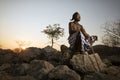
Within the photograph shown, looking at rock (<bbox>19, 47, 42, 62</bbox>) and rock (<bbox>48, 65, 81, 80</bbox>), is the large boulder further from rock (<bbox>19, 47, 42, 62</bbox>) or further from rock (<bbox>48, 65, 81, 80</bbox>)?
rock (<bbox>48, 65, 81, 80</bbox>)

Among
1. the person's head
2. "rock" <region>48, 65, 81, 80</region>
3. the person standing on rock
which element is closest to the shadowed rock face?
"rock" <region>48, 65, 81, 80</region>

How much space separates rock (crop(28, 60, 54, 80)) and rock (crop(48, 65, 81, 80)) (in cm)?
43

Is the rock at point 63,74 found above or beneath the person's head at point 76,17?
Result: beneath

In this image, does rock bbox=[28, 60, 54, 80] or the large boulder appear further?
the large boulder

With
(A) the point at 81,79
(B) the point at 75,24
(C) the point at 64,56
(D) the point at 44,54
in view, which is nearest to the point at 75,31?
(B) the point at 75,24

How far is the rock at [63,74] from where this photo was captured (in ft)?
28.4

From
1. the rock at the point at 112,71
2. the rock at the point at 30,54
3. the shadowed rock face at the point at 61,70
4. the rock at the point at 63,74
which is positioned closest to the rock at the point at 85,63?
the shadowed rock face at the point at 61,70

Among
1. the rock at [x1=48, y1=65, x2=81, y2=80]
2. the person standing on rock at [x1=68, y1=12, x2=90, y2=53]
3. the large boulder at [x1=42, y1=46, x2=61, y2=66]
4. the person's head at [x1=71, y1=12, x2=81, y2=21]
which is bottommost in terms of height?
the rock at [x1=48, y1=65, x2=81, y2=80]

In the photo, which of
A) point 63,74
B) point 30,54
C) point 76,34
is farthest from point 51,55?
point 63,74

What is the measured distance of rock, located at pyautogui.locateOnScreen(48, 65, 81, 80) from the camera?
8.65m

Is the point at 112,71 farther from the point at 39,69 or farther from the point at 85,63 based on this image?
the point at 39,69

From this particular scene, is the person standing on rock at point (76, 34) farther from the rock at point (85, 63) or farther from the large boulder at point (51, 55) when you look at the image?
the large boulder at point (51, 55)

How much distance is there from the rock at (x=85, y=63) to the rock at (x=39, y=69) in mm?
1059

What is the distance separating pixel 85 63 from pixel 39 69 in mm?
1838
